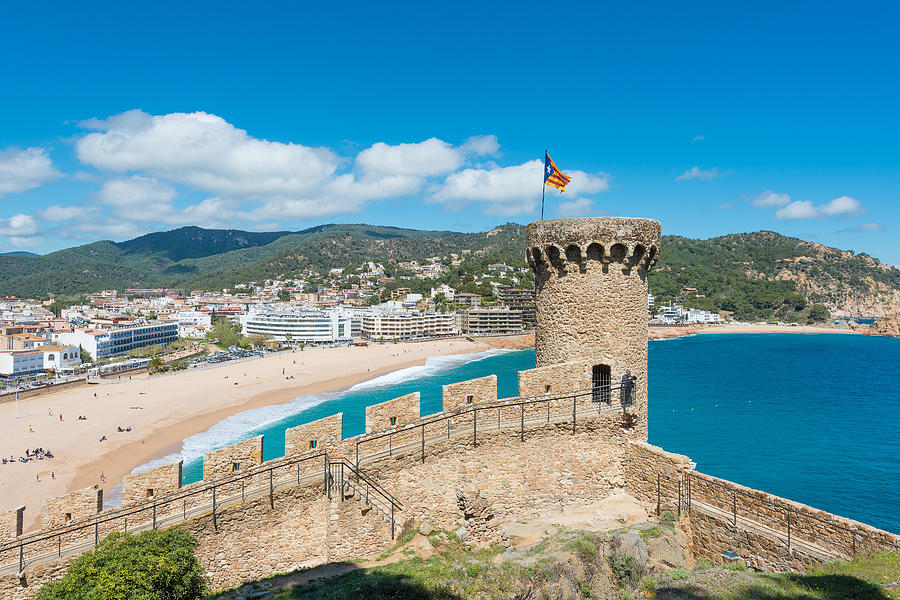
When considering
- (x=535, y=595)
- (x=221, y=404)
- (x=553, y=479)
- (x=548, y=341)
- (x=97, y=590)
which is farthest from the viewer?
(x=221, y=404)

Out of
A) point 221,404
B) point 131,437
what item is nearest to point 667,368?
point 221,404

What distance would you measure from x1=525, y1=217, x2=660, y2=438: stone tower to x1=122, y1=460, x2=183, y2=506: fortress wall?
804 centimetres

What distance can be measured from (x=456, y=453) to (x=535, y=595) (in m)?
2.98

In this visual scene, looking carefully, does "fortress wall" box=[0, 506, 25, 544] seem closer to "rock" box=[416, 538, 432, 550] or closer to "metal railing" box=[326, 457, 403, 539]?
"metal railing" box=[326, 457, 403, 539]

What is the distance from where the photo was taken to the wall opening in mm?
11758

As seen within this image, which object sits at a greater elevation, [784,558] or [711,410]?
[784,558]

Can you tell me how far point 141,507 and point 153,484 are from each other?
38 cm

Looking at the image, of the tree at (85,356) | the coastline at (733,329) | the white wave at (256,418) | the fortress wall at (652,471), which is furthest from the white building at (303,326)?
the fortress wall at (652,471)

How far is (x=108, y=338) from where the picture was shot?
322ft

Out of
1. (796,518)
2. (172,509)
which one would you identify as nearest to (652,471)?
(796,518)

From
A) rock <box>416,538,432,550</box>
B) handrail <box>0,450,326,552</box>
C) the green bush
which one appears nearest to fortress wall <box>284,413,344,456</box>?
handrail <box>0,450,326,552</box>

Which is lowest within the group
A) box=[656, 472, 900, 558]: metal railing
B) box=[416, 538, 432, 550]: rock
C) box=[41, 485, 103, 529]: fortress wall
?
box=[416, 538, 432, 550]: rock

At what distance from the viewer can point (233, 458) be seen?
30.2 ft

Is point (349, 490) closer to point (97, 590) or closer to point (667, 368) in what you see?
point (97, 590)
